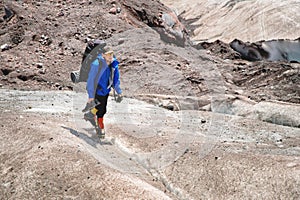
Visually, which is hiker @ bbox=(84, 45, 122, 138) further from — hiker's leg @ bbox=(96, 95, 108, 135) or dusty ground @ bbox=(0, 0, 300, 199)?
dusty ground @ bbox=(0, 0, 300, 199)

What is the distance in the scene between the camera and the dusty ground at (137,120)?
953 cm

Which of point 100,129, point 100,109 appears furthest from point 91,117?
point 100,109

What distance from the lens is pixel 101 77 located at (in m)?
10.6

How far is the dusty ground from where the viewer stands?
9.53 m

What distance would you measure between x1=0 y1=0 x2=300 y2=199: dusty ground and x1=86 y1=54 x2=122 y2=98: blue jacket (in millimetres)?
1351

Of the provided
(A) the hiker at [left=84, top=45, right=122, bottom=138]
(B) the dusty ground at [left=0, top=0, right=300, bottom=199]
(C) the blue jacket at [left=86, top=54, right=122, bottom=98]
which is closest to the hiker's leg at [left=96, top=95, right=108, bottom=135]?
(A) the hiker at [left=84, top=45, right=122, bottom=138]

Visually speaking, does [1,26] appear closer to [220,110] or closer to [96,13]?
[96,13]

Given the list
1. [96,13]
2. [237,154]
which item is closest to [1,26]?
[96,13]

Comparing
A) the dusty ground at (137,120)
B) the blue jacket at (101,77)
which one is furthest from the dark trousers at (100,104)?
the dusty ground at (137,120)

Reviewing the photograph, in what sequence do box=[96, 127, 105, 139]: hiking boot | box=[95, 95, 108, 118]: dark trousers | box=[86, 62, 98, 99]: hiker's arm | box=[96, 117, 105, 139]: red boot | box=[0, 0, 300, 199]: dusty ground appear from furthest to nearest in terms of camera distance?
box=[96, 127, 105, 139]: hiking boot < box=[96, 117, 105, 139]: red boot < box=[95, 95, 108, 118]: dark trousers < box=[86, 62, 98, 99]: hiker's arm < box=[0, 0, 300, 199]: dusty ground

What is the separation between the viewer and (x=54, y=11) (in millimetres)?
26844

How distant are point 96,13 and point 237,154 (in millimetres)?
17750

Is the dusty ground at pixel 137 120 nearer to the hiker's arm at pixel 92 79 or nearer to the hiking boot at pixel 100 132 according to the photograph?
the hiking boot at pixel 100 132

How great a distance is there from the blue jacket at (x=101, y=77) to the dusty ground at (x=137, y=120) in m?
1.35
